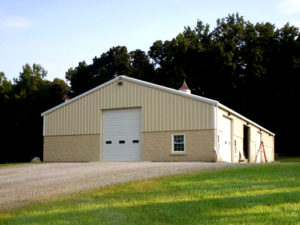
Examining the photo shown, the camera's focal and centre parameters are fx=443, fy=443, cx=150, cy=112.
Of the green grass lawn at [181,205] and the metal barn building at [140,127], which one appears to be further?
the metal barn building at [140,127]

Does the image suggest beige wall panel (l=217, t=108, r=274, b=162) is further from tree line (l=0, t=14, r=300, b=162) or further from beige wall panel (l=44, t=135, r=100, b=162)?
beige wall panel (l=44, t=135, r=100, b=162)

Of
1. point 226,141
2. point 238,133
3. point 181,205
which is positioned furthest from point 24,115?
point 181,205

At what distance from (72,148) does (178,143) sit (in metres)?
7.33

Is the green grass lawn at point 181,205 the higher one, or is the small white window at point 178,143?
the small white window at point 178,143

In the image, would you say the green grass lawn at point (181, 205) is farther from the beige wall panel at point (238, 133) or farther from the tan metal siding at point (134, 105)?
the beige wall panel at point (238, 133)

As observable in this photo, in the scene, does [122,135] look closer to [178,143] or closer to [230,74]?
[178,143]

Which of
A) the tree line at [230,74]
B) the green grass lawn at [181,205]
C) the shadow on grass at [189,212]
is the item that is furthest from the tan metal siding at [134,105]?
the tree line at [230,74]

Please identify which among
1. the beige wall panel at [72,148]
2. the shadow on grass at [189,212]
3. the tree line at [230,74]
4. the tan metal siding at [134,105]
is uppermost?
the tree line at [230,74]

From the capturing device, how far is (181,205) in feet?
30.0

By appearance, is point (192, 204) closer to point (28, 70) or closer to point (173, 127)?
point (173, 127)

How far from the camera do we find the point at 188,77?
145 ft

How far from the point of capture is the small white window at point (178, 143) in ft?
80.3

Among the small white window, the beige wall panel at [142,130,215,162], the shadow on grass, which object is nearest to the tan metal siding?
the beige wall panel at [142,130,215,162]

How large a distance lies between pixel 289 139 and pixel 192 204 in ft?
124
